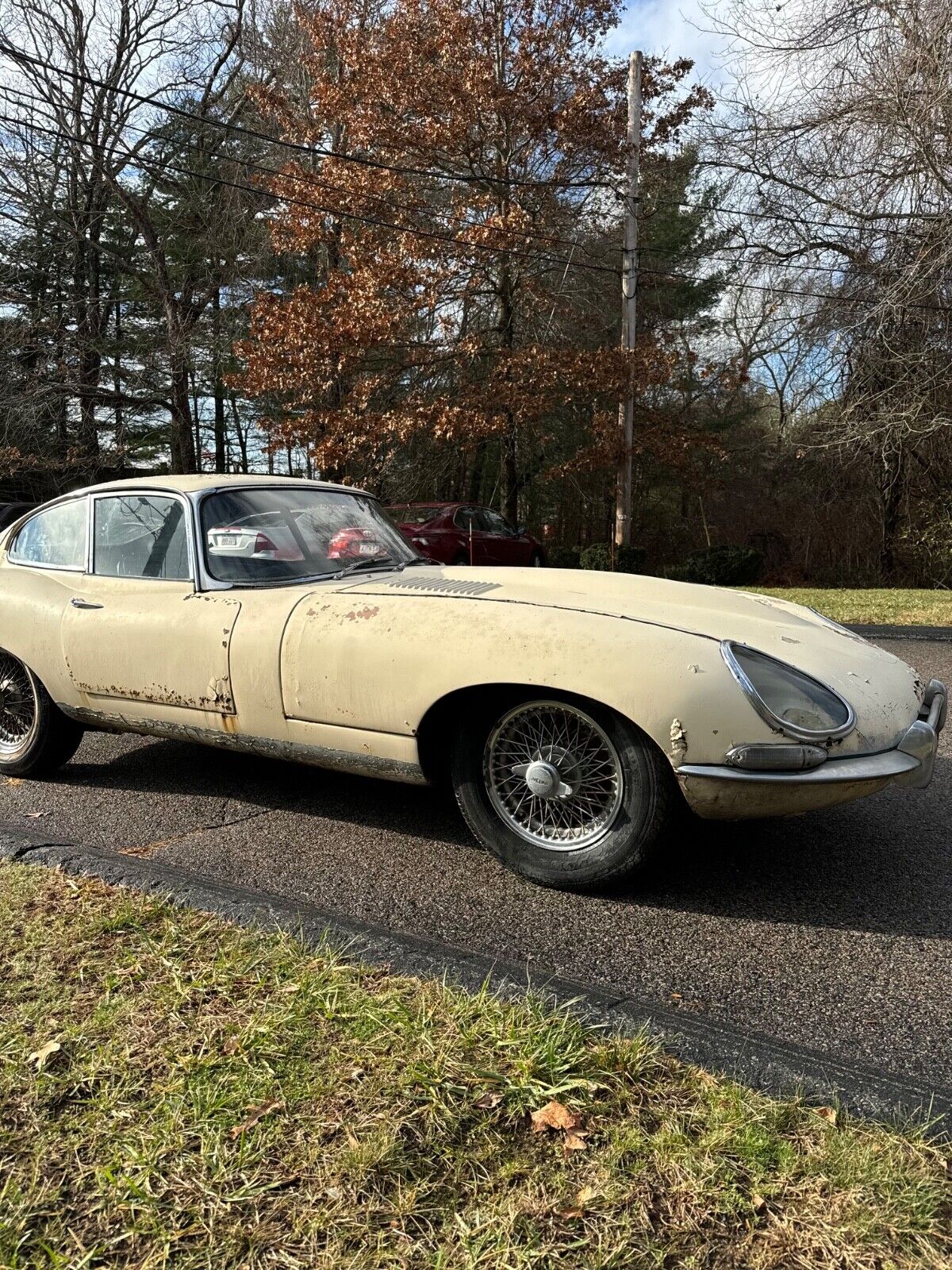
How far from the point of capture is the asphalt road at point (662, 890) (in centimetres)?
236

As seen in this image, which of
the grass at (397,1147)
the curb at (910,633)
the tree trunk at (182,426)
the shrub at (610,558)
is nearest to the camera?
the grass at (397,1147)

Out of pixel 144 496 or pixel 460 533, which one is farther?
pixel 460 533

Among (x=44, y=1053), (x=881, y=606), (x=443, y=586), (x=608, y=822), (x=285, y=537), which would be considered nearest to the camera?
(x=44, y=1053)

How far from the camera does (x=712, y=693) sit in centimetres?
271

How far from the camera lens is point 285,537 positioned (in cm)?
393

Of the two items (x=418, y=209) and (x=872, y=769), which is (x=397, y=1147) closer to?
(x=872, y=769)

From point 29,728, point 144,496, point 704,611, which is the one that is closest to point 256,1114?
point 704,611

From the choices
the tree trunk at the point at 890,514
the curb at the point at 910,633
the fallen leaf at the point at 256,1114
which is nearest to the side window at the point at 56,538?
the fallen leaf at the point at 256,1114

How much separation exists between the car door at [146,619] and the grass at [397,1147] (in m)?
1.51

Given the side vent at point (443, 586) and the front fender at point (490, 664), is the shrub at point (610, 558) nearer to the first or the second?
the side vent at point (443, 586)

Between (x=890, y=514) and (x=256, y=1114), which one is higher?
(x=890, y=514)

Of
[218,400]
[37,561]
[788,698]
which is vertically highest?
[218,400]

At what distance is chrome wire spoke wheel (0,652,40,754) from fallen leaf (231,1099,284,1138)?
3.06m

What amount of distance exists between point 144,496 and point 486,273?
15.0 m
